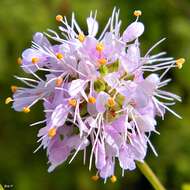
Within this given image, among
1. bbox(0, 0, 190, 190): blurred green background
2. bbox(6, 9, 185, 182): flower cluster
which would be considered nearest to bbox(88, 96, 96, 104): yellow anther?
bbox(6, 9, 185, 182): flower cluster

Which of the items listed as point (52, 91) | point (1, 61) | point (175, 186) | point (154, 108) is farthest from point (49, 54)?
point (175, 186)

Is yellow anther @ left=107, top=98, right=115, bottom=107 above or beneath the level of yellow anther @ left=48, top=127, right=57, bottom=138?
above

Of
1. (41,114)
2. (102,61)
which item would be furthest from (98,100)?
(41,114)

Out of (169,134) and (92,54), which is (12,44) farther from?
(92,54)

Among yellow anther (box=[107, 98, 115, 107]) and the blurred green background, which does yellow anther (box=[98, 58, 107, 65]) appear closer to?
yellow anther (box=[107, 98, 115, 107])

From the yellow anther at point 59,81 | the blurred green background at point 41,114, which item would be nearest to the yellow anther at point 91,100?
the yellow anther at point 59,81
